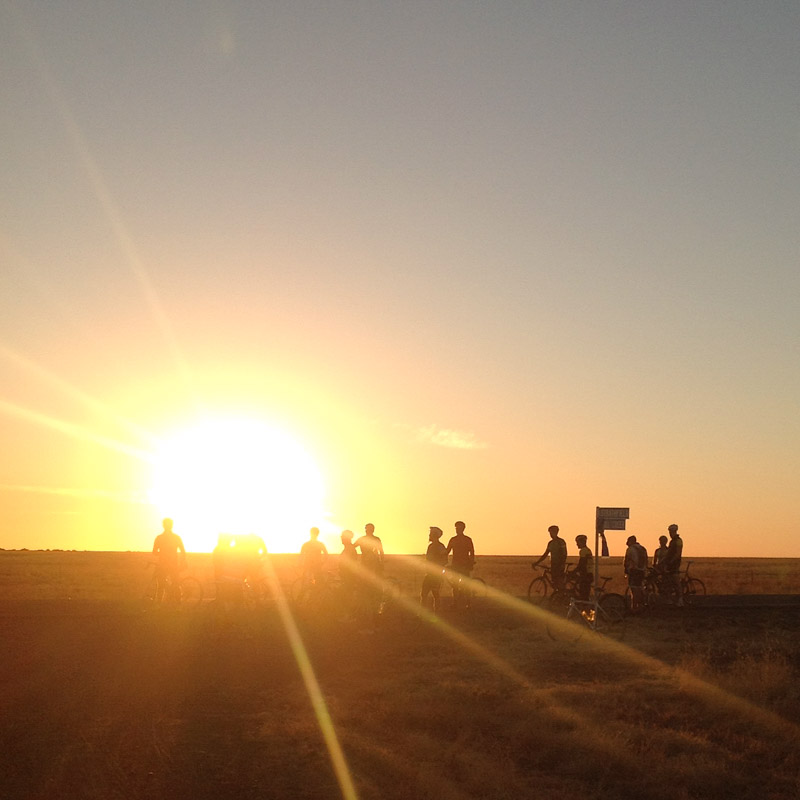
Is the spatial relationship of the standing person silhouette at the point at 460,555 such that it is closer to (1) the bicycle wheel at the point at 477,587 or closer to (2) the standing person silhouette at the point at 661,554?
(1) the bicycle wheel at the point at 477,587

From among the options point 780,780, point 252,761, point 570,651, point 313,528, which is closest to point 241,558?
point 313,528

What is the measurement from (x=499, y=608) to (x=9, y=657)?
11.3 meters

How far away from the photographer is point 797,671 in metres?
18.0

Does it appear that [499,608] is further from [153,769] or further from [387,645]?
[153,769]

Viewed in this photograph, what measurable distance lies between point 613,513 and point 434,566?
4.47 metres

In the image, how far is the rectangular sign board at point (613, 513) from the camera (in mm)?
21797

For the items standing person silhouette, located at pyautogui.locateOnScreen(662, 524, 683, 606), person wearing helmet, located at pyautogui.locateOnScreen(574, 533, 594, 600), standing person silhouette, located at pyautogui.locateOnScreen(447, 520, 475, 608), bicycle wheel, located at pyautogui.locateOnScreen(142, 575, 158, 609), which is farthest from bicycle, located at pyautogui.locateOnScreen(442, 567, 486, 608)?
bicycle wheel, located at pyautogui.locateOnScreen(142, 575, 158, 609)

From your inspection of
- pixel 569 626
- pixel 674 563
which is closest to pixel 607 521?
pixel 569 626

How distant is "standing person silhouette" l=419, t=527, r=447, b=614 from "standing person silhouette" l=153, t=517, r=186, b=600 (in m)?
5.66

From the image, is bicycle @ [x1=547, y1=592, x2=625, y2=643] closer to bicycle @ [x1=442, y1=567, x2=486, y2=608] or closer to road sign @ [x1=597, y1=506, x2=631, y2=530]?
road sign @ [x1=597, y1=506, x2=631, y2=530]

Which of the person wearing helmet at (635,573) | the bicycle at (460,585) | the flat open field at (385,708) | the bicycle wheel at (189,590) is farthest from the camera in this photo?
the person wearing helmet at (635,573)

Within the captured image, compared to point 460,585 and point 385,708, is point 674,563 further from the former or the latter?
point 385,708

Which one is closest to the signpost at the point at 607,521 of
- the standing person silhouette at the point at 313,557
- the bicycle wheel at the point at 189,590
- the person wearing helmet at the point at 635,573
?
the person wearing helmet at the point at 635,573

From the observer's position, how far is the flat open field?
38.1 ft
